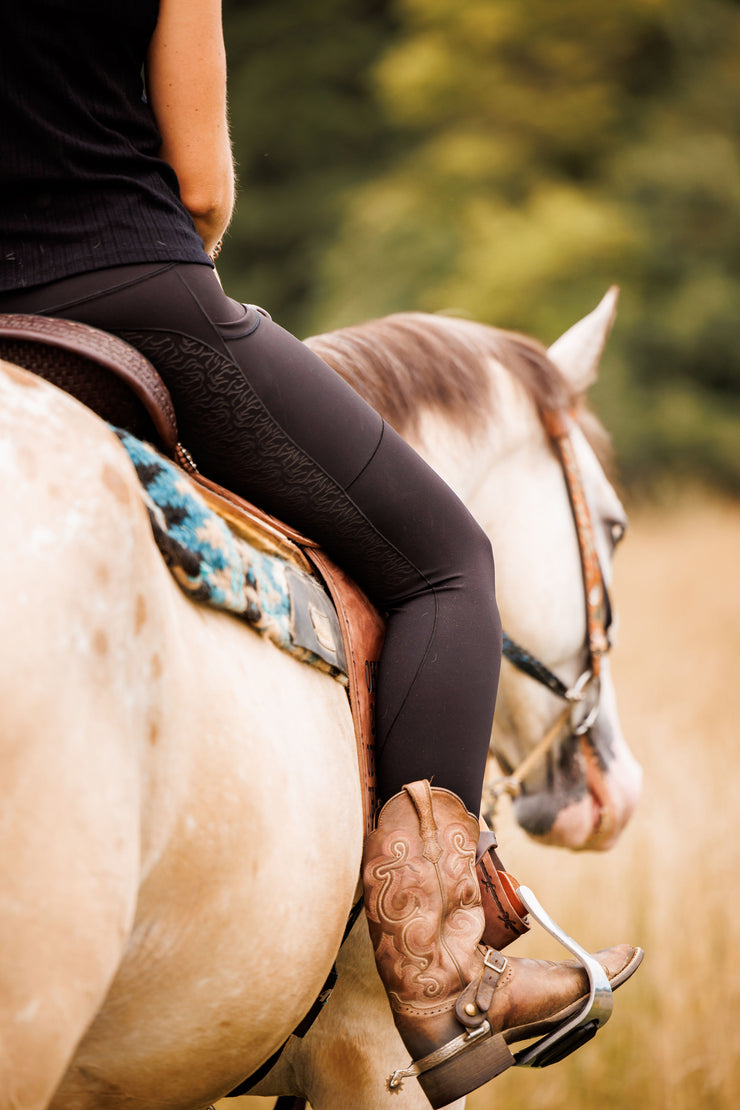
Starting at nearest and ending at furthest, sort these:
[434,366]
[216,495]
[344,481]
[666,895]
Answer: [216,495], [344,481], [434,366], [666,895]

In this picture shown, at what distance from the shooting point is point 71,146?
3.65 ft

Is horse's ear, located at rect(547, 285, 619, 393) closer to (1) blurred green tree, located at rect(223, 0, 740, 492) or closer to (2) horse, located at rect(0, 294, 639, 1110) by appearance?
(2) horse, located at rect(0, 294, 639, 1110)

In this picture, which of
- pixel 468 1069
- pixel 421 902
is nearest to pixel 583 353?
pixel 421 902

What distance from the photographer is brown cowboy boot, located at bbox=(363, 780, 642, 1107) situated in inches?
53.6

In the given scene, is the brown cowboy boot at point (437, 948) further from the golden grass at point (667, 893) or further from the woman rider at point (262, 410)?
the golden grass at point (667, 893)

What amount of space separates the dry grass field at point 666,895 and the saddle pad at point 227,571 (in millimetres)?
881

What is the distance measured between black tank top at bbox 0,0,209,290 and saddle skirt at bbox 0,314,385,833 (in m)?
0.10

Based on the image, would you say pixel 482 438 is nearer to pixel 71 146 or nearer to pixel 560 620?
pixel 560 620

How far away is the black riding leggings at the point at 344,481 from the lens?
1.18m

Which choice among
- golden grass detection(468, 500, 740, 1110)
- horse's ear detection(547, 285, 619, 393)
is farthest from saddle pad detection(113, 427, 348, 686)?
golden grass detection(468, 500, 740, 1110)

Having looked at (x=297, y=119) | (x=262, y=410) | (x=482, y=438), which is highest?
(x=262, y=410)

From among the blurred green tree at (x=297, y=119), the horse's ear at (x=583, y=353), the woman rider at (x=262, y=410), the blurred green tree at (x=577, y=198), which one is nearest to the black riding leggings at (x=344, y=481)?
the woman rider at (x=262, y=410)

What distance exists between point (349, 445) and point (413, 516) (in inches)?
→ 6.0

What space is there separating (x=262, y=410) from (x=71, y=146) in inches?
14.9
